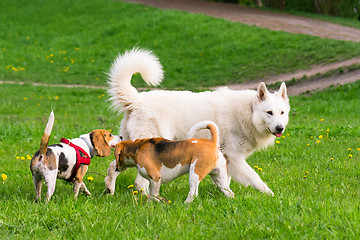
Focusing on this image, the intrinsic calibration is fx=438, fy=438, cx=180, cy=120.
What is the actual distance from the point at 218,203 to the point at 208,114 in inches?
56.3

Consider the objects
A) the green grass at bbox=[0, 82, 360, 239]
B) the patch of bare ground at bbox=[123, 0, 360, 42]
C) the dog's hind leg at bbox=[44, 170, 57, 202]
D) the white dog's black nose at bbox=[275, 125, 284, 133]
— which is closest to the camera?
the green grass at bbox=[0, 82, 360, 239]

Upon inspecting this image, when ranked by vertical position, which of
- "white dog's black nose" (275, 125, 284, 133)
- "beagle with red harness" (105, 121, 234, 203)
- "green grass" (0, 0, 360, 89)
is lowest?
"green grass" (0, 0, 360, 89)

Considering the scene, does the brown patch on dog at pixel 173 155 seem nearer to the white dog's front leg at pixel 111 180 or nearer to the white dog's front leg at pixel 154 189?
the white dog's front leg at pixel 154 189

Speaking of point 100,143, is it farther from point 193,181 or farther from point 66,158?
point 193,181

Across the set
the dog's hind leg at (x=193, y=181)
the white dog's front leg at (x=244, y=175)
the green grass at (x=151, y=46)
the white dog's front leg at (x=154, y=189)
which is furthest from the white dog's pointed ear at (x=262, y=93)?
the green grass at (x=151, y=46)

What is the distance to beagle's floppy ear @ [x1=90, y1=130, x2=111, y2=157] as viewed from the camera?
5.15m

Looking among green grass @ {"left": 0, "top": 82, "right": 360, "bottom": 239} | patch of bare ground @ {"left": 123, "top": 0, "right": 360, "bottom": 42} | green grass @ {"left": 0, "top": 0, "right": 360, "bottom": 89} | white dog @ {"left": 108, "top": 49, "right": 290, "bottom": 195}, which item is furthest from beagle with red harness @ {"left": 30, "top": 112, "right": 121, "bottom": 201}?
patch of bare ground @ {"left": 123, "top": 0, "right": 360, "bottom": 42}

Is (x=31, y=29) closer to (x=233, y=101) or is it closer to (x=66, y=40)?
(x=66, y=40)

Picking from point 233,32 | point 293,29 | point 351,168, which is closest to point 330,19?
point 293,29

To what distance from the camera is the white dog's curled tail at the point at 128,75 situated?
5.49m

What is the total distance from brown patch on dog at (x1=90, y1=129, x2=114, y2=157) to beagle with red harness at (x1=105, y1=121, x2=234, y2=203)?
0.66 m

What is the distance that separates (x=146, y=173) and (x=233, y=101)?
5.50 feet

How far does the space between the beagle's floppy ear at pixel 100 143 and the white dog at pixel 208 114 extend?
335mm

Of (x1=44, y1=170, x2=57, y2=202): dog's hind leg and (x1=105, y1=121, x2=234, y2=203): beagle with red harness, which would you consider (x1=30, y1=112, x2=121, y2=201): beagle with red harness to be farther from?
(x1=105, y1=121, x2=234, y2=203): beagle with red harness
